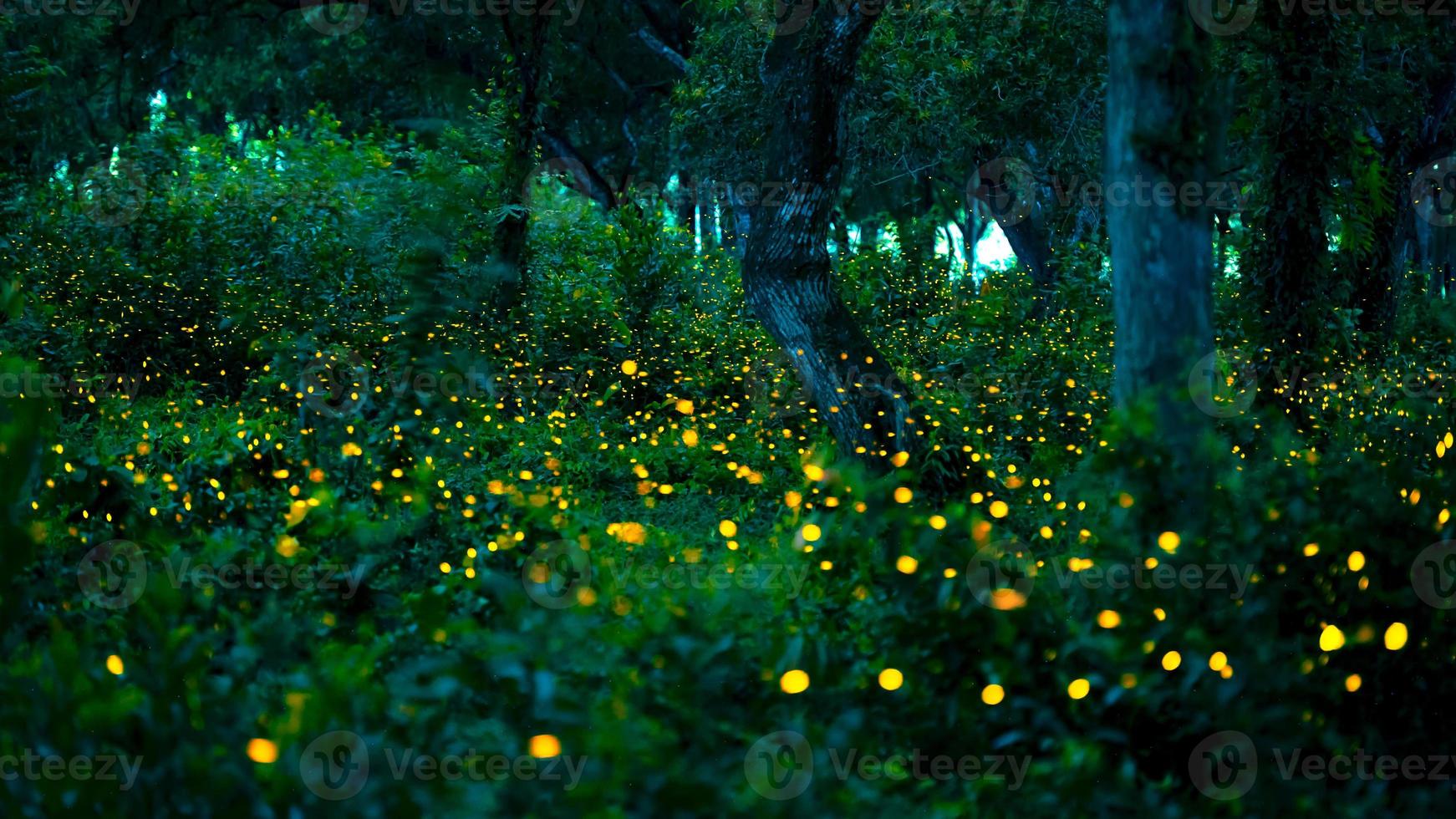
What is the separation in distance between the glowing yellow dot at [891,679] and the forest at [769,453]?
59 millimetres

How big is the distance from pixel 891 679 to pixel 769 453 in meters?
5.75

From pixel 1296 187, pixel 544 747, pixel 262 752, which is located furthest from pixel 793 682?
pixel 1296 187

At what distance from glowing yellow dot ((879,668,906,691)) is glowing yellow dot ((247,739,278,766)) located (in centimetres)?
168

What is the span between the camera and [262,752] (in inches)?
117

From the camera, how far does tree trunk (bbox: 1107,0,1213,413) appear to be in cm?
553

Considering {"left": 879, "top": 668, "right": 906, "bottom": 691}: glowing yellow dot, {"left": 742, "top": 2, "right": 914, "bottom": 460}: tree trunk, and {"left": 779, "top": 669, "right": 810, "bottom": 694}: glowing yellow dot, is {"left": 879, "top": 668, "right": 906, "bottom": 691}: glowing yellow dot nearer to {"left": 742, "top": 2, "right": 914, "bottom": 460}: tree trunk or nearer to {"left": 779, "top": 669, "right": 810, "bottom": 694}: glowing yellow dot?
{"left": 779, "top": 669, "right": 810, "bottom": 694}: glowing yellow dot

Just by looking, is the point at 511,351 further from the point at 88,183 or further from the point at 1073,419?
the point at 88,183

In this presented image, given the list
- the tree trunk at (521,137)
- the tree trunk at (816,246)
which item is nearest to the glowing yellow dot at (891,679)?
the tree trunk at (816,246)

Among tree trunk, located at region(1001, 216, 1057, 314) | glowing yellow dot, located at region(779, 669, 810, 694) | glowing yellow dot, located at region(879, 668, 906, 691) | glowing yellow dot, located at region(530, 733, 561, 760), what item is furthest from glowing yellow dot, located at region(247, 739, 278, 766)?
tree trunk, located at region(1001, 216, 1057, 314)

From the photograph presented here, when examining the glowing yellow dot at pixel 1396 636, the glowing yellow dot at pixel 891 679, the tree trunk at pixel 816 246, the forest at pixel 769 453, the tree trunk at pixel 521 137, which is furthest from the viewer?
the tree trunk at pixel 521 137

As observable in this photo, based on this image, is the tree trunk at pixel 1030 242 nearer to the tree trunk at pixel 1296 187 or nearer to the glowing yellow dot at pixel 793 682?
the tree trunk at pixel 1296 187

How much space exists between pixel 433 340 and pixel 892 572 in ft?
22.6

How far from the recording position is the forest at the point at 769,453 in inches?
134

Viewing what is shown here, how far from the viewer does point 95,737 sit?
314 centimetres
